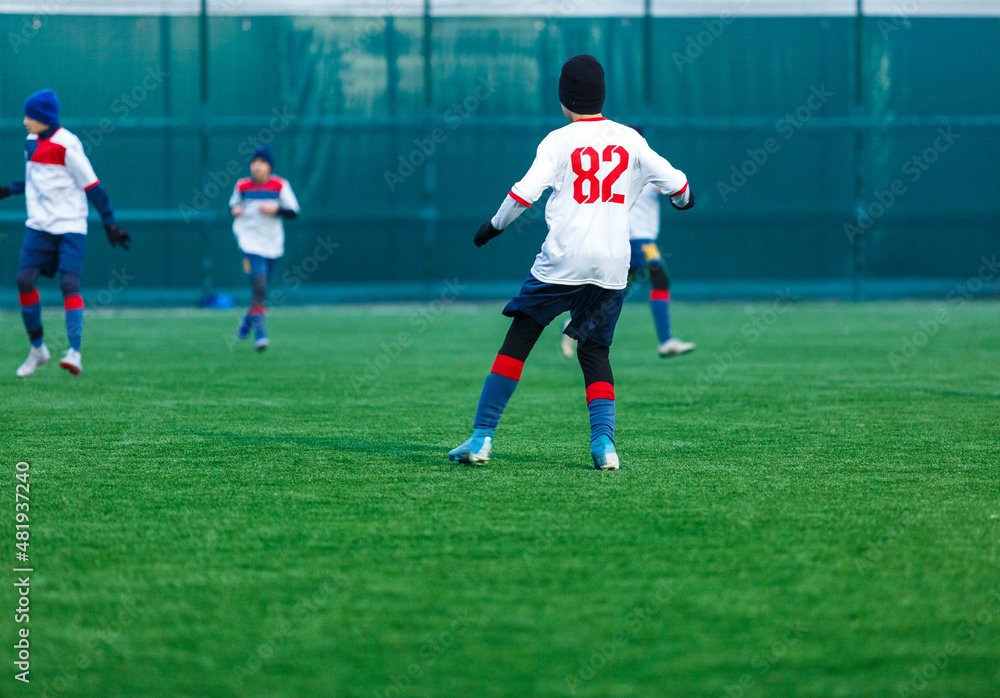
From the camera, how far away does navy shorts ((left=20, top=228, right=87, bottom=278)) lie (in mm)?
8859

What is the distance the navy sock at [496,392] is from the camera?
17.1 feet

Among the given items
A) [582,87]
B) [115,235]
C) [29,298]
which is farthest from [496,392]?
[29,298]

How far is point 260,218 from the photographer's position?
39.3ft

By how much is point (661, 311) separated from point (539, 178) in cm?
566

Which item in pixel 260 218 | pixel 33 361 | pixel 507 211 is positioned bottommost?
pixel 33 361

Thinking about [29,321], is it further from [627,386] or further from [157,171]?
[157,171]

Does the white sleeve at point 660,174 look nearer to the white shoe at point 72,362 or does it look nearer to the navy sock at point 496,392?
the navy sock at point 496,392

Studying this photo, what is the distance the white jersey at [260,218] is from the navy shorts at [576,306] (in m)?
7.05

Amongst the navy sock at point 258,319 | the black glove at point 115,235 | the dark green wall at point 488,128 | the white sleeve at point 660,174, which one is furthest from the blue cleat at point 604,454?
the dark green wall at point 488,128

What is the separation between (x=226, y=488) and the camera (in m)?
4.74

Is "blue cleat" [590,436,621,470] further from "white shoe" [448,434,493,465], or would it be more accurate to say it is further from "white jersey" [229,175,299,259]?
"white jersey" [229,175,299,259]

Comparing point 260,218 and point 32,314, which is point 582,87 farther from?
point 260,218

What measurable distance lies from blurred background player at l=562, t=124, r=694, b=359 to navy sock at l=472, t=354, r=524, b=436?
5127 mm


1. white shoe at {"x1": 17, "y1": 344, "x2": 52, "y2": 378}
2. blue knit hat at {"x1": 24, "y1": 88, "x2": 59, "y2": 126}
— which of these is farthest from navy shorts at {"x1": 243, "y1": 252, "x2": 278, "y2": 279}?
blue knit hat at {"x1": 24, "y1": 88, "x2": 59, "y2": 126}
